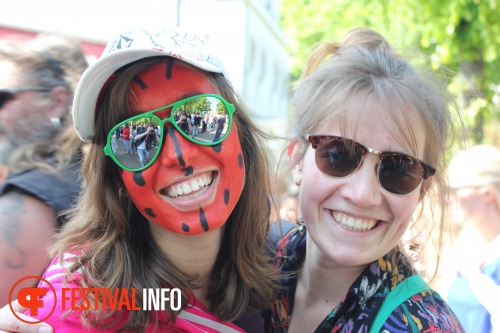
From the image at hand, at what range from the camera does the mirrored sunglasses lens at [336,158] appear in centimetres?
189

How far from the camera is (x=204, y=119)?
65.9 inches

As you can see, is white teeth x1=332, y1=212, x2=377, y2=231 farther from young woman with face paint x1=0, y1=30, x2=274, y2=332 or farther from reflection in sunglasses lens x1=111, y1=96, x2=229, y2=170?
reflection in sunglasses lens x1=111, y1=96, x2=229, y2=170

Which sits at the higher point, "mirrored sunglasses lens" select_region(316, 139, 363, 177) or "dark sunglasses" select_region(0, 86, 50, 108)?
"mirrored sunglasses lens" select_region(316, 139, 363, 177)

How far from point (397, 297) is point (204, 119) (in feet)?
3.05

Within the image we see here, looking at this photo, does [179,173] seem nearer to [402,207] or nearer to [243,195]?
[243,195]

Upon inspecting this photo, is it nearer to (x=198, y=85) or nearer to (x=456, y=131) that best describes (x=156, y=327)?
(x=198, y=85)

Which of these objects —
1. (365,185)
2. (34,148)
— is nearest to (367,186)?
(365,185)

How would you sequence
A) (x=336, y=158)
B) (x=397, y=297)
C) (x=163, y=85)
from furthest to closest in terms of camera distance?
(x=336, y=158) → (x=397, y=297) → (x=163, y=85)

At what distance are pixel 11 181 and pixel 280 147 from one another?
3.95 feet

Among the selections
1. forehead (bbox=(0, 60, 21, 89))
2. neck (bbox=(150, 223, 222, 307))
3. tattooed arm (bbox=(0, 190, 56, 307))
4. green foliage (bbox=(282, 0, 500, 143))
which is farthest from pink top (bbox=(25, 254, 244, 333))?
green foliage (bbox=(282, 0, 500, 143))

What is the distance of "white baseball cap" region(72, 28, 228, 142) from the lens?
5.27 ft

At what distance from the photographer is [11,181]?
80.4 inches

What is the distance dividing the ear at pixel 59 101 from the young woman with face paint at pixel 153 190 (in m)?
0.83

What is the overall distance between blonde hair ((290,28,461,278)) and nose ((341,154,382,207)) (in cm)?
16
